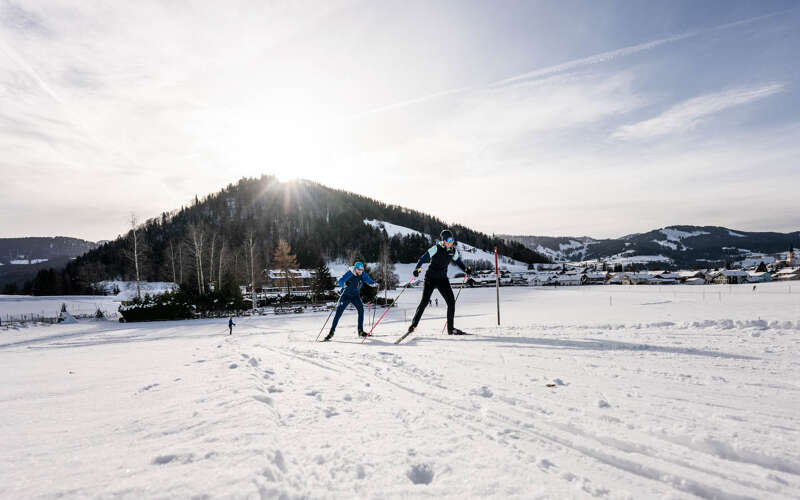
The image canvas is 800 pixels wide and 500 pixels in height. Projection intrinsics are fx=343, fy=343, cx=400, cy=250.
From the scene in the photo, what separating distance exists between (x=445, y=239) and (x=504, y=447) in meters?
7.20

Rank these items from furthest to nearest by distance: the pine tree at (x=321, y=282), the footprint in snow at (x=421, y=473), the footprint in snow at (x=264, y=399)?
the pine tree at (x=321, y=282), the footprint in snow at (x=264, y=399), the footprint in snow at (x=421, y=473)

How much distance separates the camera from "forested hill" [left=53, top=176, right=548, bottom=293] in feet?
263

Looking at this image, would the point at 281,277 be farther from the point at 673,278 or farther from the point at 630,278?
the point at 673,278

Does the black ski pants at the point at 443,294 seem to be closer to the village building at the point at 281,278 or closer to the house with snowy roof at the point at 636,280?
the village building at the point at 281,278

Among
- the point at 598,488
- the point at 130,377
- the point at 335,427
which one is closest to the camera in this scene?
the point at 598,488

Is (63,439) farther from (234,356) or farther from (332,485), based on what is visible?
(234,356)

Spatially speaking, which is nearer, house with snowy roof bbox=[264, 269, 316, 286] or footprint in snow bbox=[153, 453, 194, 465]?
footprint in snow bbox=[153, 453, 194, 465]

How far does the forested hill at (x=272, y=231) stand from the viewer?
8019cm

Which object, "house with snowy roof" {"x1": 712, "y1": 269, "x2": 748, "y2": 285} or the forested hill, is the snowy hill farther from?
"house with snowy roof" {"x1": 712, "y1": 269, "x2": 748, "y2": 285}

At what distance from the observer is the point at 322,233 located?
122250 mm

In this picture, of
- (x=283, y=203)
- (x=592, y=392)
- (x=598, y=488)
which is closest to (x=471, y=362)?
(x=592, y=392)

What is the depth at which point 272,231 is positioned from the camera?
382 ft

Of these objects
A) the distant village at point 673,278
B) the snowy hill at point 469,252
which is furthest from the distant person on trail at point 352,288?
the snowy hill at point 469,252

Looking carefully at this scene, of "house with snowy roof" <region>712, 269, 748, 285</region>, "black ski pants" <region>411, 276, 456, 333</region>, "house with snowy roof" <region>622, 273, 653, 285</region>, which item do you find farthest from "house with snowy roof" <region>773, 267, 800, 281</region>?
"black ski pants" <region>411, 276, 456, 333</region>
